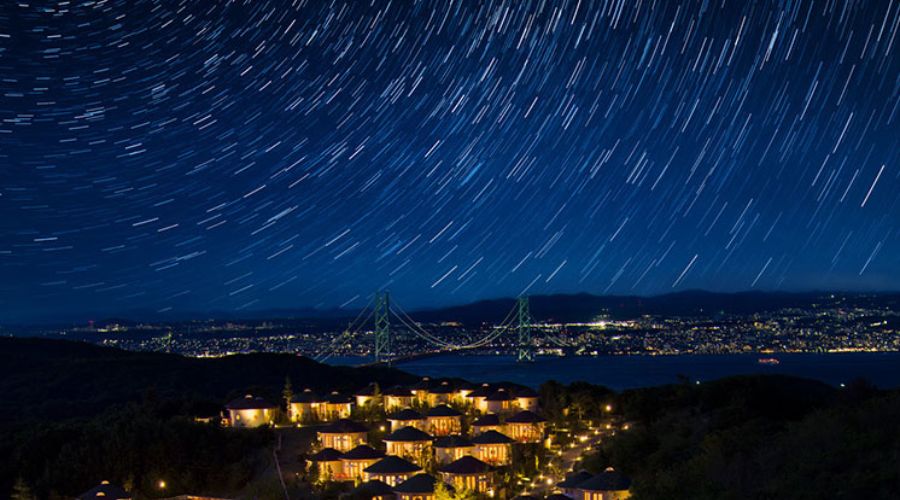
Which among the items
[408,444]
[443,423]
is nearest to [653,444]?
[408,444]

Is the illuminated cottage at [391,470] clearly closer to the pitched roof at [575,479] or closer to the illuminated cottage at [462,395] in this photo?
the pitched roof at [575,479]

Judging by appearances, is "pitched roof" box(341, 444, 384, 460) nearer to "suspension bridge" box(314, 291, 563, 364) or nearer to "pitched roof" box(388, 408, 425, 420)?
"pitched roof" box(388, 408, 425, 420)

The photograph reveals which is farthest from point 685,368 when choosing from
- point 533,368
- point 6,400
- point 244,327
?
point 6,400

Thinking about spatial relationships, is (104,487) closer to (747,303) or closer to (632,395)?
(632,395)

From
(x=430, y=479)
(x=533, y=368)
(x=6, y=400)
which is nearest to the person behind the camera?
(x=430, y=479)

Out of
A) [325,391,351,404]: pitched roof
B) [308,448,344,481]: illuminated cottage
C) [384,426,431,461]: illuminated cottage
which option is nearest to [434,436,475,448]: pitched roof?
[384,426,431,461]: illuminated cottage
